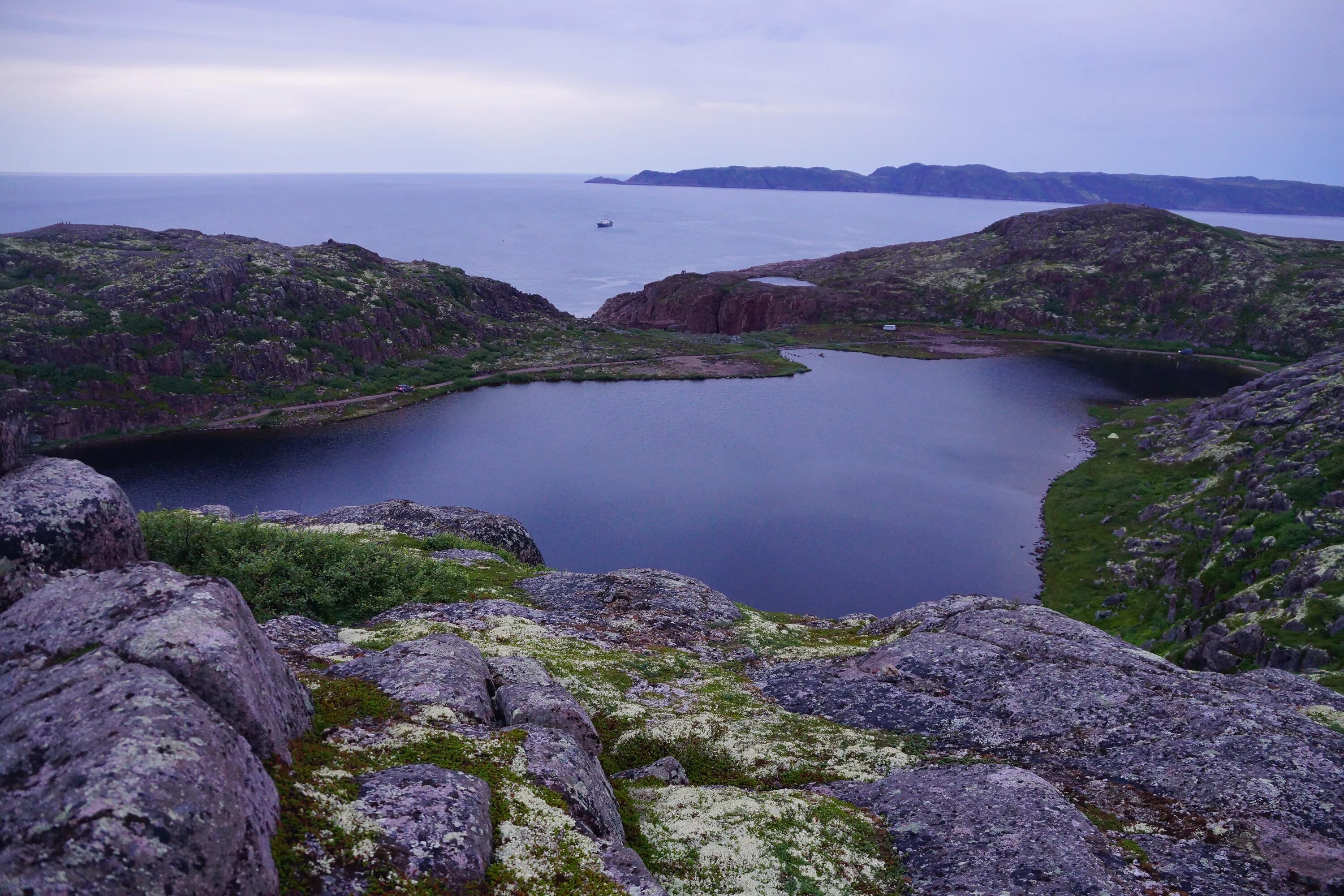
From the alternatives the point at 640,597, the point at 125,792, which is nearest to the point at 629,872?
the point at 125,792

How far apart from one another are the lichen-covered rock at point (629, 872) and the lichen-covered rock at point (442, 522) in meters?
36.2

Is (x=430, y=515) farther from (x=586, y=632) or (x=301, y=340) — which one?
(x=301, y=340)

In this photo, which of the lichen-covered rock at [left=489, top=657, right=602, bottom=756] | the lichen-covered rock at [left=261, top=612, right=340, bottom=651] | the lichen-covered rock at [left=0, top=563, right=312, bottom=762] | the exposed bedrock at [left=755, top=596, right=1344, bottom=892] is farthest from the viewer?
the lichen-covered rock at [left=261, top=612, right=340, bottom=651]

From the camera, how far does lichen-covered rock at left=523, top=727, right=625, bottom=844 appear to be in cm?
1551

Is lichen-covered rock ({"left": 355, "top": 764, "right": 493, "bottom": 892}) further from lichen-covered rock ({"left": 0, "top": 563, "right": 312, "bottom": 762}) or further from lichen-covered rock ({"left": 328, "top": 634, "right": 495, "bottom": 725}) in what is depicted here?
lichen-covered rock ({"left": 328, "top": 634, "right": 495, "bottom": 725})

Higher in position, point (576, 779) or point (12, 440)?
point (12, 440)

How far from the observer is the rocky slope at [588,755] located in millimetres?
10570

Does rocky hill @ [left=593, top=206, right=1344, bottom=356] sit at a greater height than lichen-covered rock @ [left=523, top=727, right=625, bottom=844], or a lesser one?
greater

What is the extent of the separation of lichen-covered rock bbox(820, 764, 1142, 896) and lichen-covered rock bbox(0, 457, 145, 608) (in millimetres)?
19812

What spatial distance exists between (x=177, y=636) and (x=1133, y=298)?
209m

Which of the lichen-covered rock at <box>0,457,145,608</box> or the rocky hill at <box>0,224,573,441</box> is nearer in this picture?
the lichen-covered rock at <box>0,457,145,608</box>

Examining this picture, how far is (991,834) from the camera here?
16.7 metres

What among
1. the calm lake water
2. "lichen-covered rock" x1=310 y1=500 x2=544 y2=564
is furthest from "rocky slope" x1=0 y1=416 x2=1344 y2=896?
the calm lake water

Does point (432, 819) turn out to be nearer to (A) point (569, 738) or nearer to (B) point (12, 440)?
(A) point (569, 738)
